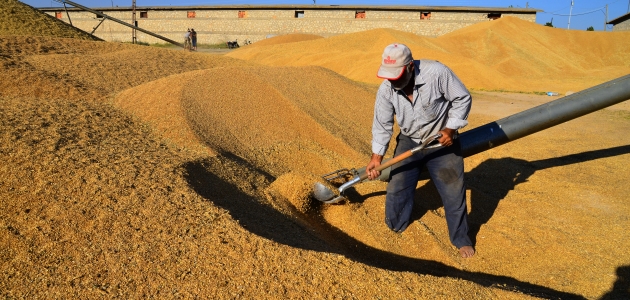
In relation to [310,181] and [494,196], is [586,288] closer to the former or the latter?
[494,196]

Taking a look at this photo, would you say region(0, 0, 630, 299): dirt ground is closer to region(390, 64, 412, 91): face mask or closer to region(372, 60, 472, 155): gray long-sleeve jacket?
region(372, 60, 472, 155): gray long-sleeve jacket

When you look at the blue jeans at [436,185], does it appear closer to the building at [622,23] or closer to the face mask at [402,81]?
the face mask at [402,81]

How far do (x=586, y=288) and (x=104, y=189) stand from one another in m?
3.36

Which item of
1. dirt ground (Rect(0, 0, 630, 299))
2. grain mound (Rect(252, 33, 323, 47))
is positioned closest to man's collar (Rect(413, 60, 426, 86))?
dirt ground (Rect(0, 0, 630, 299))

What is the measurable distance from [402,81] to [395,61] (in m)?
0.18

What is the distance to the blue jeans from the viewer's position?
3.62 m

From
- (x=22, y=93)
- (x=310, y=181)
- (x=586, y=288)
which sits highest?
(x=22, y=93)

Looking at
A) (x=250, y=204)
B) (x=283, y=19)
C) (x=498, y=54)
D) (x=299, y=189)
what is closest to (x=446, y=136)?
(x=299, y=189)

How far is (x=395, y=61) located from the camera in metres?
3.21

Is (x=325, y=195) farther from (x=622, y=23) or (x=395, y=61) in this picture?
(x=622, y=23)

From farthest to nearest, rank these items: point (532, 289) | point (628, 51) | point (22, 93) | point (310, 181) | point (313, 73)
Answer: point (628, 51) < point (313, 73) < point (22, 93) < point (310, 181) < point (532, 289)

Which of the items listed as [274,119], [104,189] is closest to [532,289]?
[104,189]

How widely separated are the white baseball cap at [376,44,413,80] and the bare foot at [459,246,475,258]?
1.50 metres

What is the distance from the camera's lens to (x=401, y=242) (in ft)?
12.6
